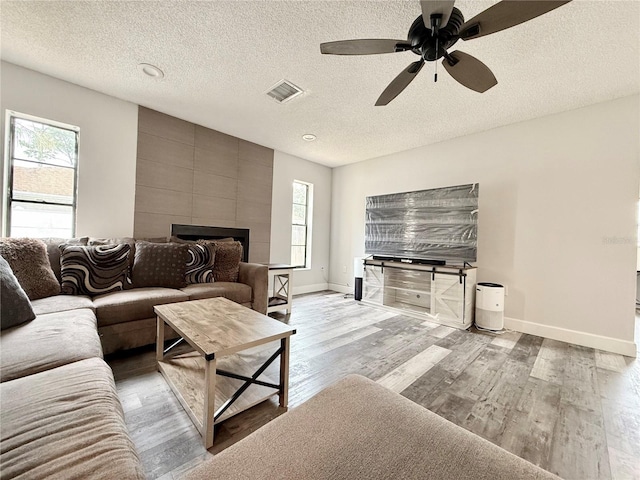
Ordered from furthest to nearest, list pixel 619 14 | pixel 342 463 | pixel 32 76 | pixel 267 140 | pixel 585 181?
pixel 267 140, pixel 585 181, pixel 32 76, pixel 619 14, pixel 342 463

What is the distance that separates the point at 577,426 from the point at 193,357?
2.58 meters

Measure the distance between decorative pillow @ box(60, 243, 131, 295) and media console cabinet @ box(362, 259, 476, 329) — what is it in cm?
319

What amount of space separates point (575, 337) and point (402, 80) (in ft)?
10.6

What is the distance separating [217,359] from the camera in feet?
4.57

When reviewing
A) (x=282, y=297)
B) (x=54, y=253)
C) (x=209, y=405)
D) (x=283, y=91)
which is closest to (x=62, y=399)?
(x=209, y=405)

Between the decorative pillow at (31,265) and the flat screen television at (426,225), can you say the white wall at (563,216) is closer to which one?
the flat screen television at (426,225)

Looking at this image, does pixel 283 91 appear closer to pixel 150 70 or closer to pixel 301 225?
pixel 150 70

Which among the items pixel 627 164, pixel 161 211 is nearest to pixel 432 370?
pixel 627 164

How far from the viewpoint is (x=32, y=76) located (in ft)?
7.81

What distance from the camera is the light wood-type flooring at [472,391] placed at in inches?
48.8

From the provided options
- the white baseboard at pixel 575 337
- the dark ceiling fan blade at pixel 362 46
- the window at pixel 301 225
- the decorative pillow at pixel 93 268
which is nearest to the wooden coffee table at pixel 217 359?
the decorative pillow at pixel 93 268

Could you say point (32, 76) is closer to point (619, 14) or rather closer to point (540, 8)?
point (540, 8)

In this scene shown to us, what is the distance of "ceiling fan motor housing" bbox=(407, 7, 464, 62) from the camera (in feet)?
4.52

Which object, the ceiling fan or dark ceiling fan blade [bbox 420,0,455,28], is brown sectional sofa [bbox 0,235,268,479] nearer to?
the ceiling fan
